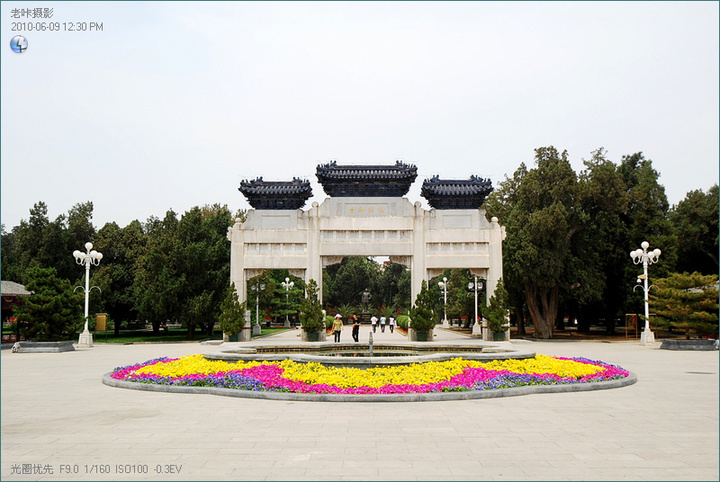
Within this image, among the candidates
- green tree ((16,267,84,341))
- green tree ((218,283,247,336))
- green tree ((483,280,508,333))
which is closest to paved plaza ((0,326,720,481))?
green tree ((16,267,84,341))

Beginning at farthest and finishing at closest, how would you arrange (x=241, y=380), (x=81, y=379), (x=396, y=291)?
1. (x=396, y=291)
2. (x=81, y=379)
3. (x=241, y=380)

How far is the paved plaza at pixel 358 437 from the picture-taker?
6379 mm

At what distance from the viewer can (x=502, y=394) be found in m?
11.7

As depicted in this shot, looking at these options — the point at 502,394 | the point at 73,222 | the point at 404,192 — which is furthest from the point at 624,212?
the point at 73,222

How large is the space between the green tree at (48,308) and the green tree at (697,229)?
36645 millimetres

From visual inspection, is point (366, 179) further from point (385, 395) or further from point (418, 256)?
point (385, 395)

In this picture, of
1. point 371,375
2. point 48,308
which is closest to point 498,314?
point 371,375

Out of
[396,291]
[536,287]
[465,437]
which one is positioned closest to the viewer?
[465,437]

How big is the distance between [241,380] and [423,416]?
4578 millimetres

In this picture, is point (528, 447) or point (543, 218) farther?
point (543, 218)

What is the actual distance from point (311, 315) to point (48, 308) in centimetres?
1125

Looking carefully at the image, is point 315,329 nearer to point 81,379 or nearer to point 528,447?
point 81,379

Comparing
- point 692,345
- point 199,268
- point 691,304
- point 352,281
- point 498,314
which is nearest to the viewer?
point 692,345

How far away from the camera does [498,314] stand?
2827 cm
